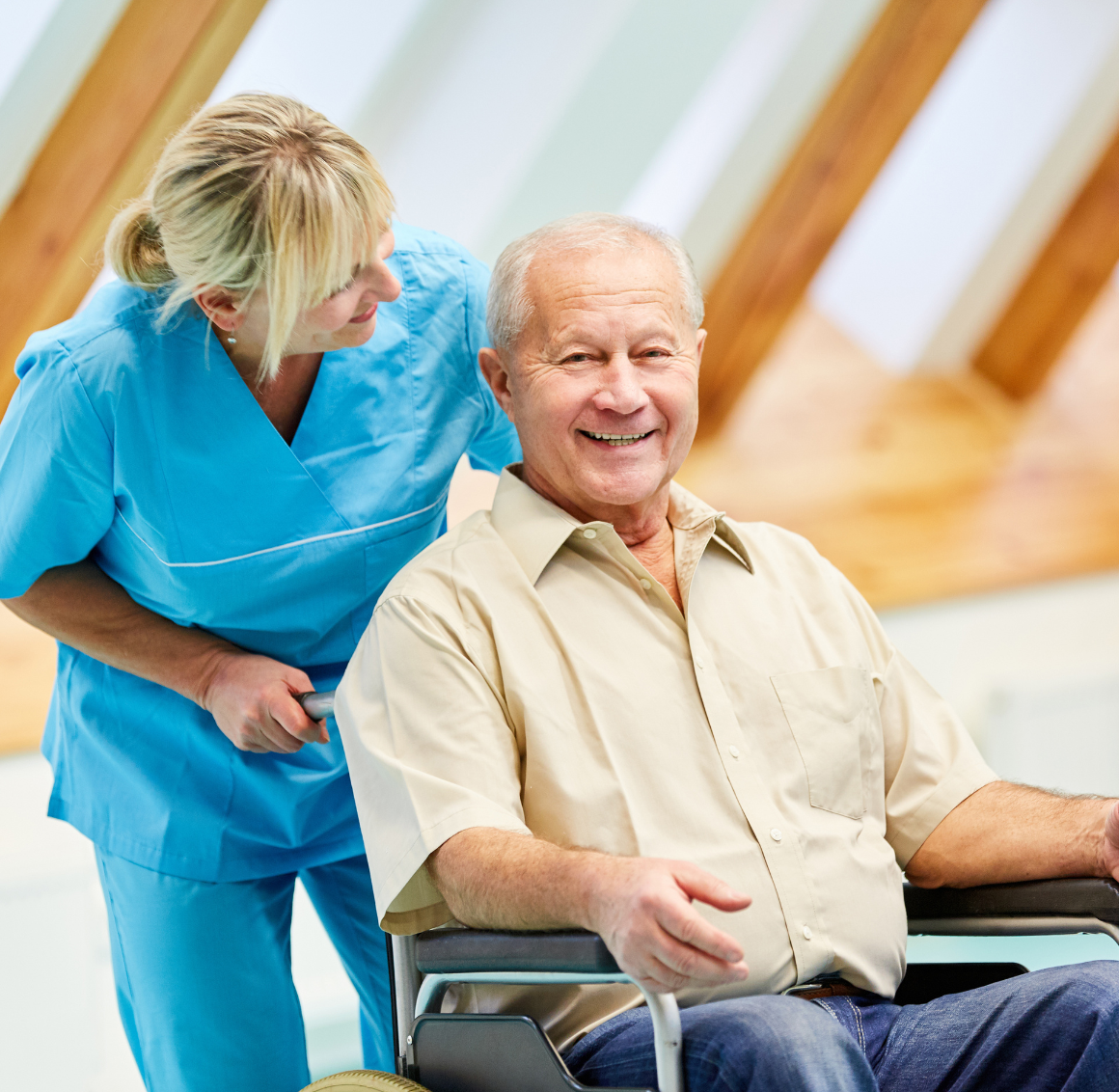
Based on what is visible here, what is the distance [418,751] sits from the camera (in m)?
1.32

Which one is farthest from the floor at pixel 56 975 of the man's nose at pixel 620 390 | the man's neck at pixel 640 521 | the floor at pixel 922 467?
the floor at pixel 922 467

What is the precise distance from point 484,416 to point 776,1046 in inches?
31.4

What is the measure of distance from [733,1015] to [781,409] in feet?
10.3

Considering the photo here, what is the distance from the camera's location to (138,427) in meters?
1.45

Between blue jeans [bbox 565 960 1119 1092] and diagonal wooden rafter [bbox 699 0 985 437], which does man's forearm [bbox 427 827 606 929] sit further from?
diagonal wooden rafter [bbox 699 0 985 437]

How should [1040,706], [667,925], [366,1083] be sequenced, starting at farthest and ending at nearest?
[1040,706]
[366,1083]
[667,925]

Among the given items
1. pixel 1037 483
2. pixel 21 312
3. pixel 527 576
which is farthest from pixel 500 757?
pixel 1037 483

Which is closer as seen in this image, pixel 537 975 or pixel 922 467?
pixel 537 975

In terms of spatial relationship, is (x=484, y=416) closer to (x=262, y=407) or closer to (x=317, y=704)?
(x=262, y=407)

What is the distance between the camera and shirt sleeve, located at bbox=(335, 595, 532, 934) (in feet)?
4.15

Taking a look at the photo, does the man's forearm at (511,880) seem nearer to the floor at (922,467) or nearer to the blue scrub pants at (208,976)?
the blue scrub pants at (208,976)

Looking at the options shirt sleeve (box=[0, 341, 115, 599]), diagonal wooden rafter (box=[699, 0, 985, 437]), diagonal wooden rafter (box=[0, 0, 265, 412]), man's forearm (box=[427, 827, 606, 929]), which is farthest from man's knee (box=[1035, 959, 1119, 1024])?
diagonal wooden rafter (box=[699, 0, 985, 437])

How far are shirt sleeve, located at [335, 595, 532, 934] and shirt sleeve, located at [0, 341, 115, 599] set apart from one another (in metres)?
0.32

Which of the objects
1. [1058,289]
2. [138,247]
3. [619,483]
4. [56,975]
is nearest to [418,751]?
[619,483]
